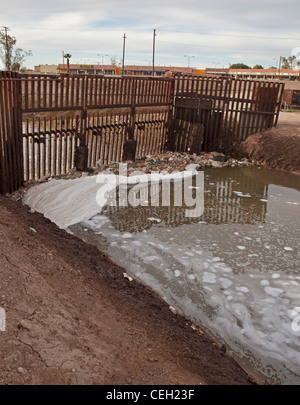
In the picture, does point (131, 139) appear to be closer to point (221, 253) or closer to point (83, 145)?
→ point (83, 145)

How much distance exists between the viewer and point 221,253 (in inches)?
229

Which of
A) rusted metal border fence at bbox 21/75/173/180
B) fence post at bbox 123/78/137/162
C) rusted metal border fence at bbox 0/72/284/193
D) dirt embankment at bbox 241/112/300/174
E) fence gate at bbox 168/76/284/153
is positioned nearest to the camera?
rusted metal border fence at bbox 0/72/284/193

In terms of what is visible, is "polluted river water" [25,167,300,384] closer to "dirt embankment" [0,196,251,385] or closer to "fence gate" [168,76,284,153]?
"dirt embankment" [0,196,251,385]

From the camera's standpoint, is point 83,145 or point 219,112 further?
point 219,112

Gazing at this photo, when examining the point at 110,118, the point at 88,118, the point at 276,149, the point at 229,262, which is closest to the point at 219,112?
the point at 276,149

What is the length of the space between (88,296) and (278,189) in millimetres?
7134

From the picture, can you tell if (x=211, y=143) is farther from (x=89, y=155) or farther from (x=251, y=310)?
(x=251, y=310)

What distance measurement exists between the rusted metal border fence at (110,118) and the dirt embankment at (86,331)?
366 cm

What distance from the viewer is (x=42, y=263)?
165 inches

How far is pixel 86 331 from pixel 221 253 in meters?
3.11

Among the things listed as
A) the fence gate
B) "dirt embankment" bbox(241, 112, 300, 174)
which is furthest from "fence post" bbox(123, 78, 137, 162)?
"dirt embankment" bbox(241, 112, 300, 174)

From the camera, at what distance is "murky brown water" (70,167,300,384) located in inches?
159

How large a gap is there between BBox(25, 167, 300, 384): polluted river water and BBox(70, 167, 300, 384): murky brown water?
0.01 meters

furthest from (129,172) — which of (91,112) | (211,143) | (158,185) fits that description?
(211,143)
